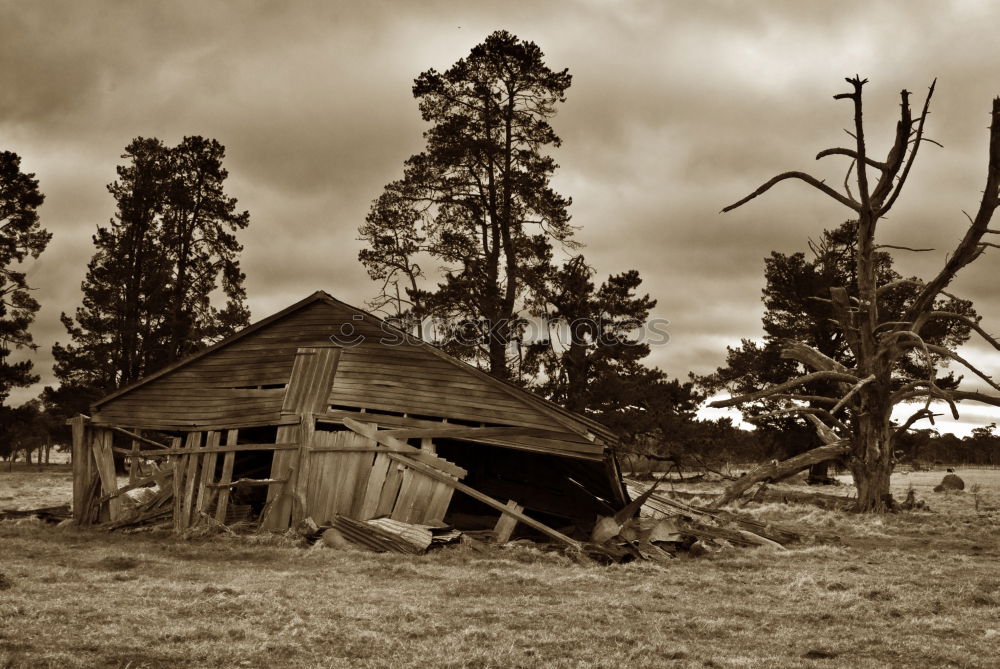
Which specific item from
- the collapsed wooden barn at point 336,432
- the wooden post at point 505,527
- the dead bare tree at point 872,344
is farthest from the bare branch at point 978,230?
the wooden post at point 505,527

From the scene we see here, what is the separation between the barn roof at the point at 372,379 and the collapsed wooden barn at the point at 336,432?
26mm

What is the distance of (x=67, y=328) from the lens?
4372 cm

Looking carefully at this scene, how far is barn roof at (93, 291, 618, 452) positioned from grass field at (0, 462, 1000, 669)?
9.08 ft

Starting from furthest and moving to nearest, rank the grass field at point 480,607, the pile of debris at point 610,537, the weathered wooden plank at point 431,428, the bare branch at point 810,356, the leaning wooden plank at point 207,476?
the bare branch at point 810,356 → the leaning wooden plank at point 207,476 → the weathered wooden plank at point 431,428 → the pile of debris at point 610,537 → the grass field at point 480,607

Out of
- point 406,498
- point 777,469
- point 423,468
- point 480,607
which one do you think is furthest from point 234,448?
point 777,469

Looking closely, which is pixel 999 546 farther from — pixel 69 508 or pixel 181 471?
pixel 69 508

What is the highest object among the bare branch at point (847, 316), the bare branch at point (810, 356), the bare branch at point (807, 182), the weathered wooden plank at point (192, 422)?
the bare branch at point (807, 182)

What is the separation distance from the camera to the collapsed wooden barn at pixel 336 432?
15.7m

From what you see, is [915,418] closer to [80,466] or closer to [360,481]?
[360,481]

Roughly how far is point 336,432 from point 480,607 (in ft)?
24.0

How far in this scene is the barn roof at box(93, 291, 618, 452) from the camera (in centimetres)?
1595

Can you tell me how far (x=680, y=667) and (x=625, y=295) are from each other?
31.1 meters

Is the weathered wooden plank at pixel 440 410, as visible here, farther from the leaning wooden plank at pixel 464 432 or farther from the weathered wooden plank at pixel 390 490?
the weathered wooden plank at pixel 390 490

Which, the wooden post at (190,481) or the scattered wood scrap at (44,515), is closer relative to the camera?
the wooden post at (190,481)
